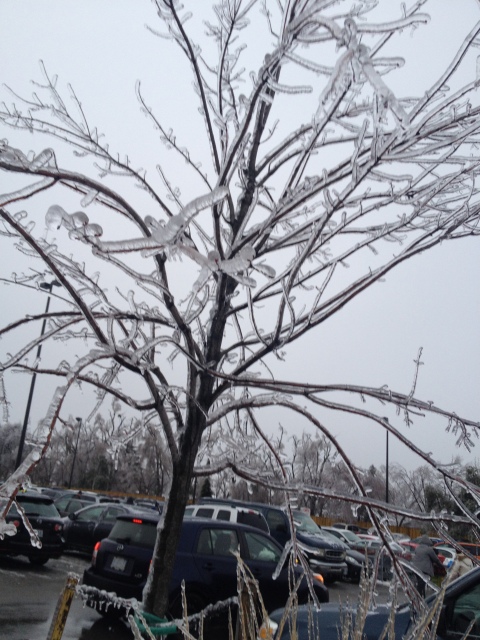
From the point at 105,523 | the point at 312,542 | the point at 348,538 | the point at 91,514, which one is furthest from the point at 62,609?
the point at 348,538

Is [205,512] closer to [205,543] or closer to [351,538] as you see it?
[205,543]

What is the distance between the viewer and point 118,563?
7.58 m

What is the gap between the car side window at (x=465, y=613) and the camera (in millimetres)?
3394

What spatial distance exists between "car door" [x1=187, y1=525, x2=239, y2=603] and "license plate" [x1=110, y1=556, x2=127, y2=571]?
0.95 m

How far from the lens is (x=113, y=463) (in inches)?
150

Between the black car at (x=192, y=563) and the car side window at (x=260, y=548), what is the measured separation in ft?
0.05

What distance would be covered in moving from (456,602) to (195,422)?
84.1 inches

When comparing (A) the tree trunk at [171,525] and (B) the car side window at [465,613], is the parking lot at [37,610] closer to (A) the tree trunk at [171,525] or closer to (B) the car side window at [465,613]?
(B) the car side window at [465,613]

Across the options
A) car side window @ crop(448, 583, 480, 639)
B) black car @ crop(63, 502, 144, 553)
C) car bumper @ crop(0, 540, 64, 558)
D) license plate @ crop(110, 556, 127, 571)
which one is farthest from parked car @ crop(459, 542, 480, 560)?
black car @ crop(63, 502, 144, 553)

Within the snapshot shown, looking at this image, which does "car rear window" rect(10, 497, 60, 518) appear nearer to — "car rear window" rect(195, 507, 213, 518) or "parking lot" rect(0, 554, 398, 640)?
"parking lot" rect(0, 554, 398, 640)

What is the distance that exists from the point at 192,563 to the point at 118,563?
998 millimetres

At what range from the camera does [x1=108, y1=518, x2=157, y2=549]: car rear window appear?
25.2ft

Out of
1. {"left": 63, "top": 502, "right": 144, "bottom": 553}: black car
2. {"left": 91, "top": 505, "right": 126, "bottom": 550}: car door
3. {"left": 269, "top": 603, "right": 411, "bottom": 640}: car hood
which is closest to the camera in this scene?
{"left": 269, "top": 603, "right": 411, "bottom": 640}: car hood

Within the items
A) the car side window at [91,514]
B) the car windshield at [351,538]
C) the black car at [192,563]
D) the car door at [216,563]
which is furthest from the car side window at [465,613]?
the car windshield at [351,538]
